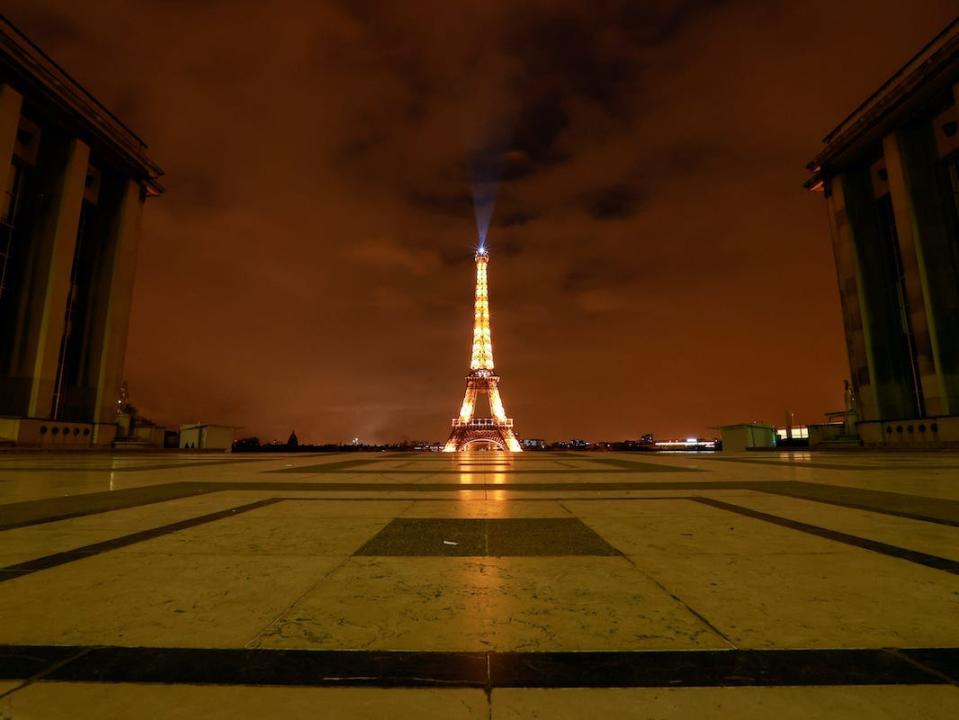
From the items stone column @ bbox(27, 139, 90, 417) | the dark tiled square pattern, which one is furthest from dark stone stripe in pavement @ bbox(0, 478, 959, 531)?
stone column @ bbox(27, 139, 90, 417)

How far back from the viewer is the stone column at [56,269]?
85.5 feet

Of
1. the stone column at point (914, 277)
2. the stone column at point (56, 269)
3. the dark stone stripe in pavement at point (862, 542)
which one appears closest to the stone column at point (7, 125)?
the stone column at point (56, 269)

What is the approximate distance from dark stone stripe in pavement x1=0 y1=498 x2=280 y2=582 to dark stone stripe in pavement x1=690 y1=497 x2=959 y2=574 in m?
4.48

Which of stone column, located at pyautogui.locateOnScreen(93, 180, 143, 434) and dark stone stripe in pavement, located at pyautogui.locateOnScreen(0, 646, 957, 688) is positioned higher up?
stone column, located at pyautogui.locateOnScreen(93, 180, 143, 434)

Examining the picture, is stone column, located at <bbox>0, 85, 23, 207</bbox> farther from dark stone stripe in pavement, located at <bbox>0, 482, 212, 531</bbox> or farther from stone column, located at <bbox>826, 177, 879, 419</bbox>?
stone column, located at <bbox>826, 177, 879, 419</bbox>

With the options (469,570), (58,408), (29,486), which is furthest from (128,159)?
(469,570)

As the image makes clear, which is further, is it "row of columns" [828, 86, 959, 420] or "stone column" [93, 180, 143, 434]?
"stone column" [93, 180, 143, 434]

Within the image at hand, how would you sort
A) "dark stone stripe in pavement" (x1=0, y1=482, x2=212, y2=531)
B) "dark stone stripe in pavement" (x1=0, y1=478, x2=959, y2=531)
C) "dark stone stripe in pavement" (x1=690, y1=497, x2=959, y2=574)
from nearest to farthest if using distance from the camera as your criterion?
1. "dark stone stripe in pavement" (x1=690, y1=497, x2=959, y2=574)
2. "dark stone stripe in pavement" (x1=0, y1=482, x2=212, y2=531)
3. "dark stone stripe in pavement" (x1=0, y1=478, x2=959, y2=531)

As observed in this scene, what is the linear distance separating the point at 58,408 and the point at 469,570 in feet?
124

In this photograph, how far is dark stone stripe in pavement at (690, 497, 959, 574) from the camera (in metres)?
2.61

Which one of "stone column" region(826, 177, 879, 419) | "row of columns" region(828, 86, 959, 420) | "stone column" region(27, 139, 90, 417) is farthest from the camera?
"stone column" region(826, 177, 879, 419)

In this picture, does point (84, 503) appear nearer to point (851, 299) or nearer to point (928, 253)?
point (928, 253)

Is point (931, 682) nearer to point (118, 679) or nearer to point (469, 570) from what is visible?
point (469, 570)

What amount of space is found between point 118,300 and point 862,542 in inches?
1602
